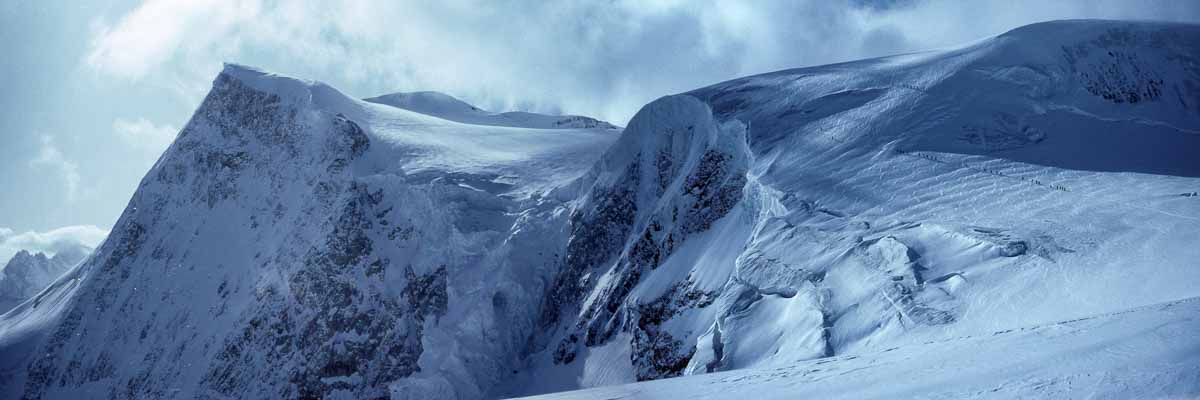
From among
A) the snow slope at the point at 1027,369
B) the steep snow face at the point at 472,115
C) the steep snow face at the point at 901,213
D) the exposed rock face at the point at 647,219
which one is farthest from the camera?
the steep snow face at the point at 472,115

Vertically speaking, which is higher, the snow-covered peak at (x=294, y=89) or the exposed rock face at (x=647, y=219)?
the snow-covered peak at (x=294, y=89)

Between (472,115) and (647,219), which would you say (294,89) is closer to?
(472,115)

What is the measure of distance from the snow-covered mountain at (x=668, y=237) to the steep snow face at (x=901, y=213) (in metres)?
0.12

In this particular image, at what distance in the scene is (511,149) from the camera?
188 feet

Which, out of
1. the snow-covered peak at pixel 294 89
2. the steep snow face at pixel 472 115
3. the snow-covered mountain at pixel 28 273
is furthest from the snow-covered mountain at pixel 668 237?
the snow-covered mountain at pixel 28 273

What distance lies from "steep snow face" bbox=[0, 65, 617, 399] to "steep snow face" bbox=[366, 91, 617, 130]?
17.8m

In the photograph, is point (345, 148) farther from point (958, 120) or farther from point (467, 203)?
point (958, 120)

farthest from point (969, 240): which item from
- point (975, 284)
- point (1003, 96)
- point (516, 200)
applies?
point (516, 200)

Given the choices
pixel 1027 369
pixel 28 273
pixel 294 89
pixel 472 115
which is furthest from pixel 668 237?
pixel 28 273

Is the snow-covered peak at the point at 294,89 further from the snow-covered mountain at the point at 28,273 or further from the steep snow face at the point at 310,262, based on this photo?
the snow-covered mountain at the point at 28,273

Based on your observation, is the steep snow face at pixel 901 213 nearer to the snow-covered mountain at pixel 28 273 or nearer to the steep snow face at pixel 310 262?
the steep snow face at pixel 310 262

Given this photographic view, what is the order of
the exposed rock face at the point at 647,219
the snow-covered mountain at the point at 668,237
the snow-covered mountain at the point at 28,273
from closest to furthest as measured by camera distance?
the snow-covered mountain at the point at 668,237
the exposed rock face at the point at 647,219
the snow-covered mountain at the point at 28,273

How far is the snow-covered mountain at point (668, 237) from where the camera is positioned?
56.6 ft

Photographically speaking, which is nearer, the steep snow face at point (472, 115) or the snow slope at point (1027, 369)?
the snow slope at point (1027, 369)
